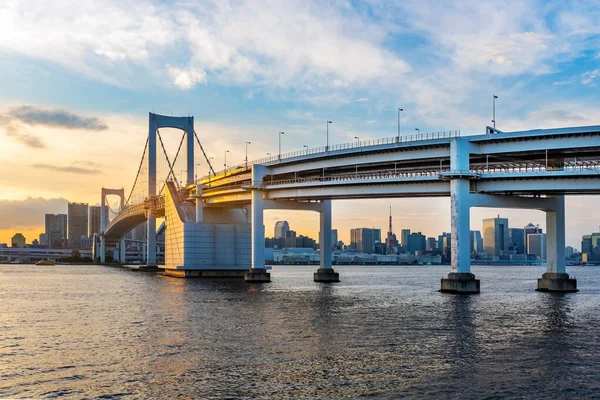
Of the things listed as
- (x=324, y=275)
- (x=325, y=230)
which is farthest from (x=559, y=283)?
(x=324, y=275)

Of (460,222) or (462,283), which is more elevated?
(460,222)

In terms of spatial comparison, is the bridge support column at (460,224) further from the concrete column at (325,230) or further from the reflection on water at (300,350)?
the concrete column at (325,230)

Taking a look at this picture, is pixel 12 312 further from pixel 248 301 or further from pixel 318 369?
pixel 318 369

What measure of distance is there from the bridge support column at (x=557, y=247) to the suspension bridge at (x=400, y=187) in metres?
0.11

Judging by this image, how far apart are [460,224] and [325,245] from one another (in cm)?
3520

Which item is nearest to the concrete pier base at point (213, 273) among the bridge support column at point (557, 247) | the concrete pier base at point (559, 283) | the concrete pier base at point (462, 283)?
the concrete pier base at point (462, 283)

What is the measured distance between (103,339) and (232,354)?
917 cm

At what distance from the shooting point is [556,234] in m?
72.5

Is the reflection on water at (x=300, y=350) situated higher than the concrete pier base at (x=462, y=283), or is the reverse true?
the concrete pier base at (x=462, y=283)

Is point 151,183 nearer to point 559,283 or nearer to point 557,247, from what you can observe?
point 559,283

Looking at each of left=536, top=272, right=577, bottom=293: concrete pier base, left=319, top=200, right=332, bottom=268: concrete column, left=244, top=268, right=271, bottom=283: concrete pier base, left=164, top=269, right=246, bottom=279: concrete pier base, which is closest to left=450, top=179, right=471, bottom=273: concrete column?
left=536, top=272, right=577, bottom=293: concrete pier base

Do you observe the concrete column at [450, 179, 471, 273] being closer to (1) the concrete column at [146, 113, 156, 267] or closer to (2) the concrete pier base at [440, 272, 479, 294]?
(2) the concrete pier base at [440, 272, 479, 294]

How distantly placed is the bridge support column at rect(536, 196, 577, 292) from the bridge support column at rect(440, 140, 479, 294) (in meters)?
11.7

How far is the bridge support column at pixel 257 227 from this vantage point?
8894 cm
